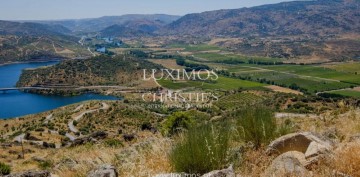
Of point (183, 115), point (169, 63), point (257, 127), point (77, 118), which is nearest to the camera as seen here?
point (257, 127)

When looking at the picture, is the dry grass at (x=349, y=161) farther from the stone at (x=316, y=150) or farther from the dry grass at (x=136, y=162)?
the dry grass at (x=136, y=162)

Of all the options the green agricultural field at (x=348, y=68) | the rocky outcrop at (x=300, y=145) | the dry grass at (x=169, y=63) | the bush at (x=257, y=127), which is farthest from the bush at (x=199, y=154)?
the dry grass at (x=169, y=63)

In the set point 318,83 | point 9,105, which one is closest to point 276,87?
point 318,83

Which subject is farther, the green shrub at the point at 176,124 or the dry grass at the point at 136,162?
the green shrub at the point at 176,124

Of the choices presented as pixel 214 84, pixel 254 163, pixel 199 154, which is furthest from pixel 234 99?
pixel 199 154

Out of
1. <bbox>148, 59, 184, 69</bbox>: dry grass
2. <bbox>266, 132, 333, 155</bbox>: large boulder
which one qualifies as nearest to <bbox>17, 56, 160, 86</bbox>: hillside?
<bbox>148, 59, 184, 69</bbox>: dry grass

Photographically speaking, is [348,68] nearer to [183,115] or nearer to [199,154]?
[183,115]

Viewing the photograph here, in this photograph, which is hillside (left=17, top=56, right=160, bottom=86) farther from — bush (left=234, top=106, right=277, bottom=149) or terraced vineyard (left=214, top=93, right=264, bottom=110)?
bush (left=234, top=106, right=277, bottom=149)
